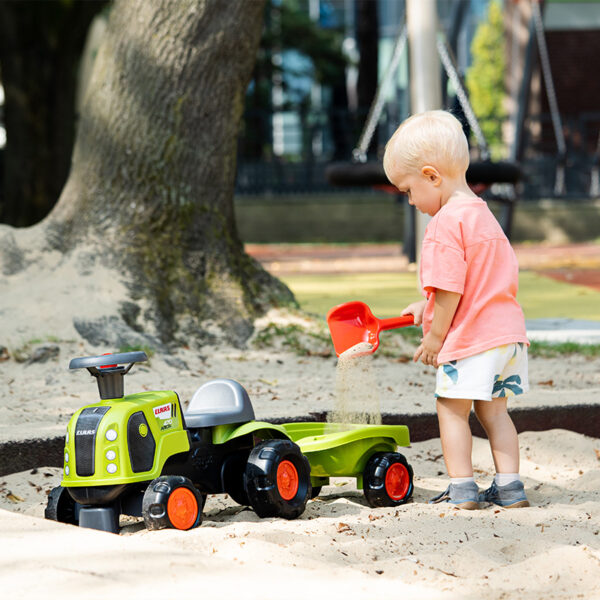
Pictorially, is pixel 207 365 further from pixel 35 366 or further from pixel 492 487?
pixel 492 487

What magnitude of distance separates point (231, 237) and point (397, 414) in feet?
6.71

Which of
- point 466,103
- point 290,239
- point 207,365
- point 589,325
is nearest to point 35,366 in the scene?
point 207,365

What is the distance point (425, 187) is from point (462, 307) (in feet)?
1.30

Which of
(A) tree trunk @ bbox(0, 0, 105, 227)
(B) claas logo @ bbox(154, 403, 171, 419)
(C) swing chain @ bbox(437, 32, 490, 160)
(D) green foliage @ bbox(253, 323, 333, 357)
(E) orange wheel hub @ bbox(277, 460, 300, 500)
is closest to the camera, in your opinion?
(B) claas logo @ bbox(154, 403, 171, 419)

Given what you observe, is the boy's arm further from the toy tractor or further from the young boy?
the toy tractor

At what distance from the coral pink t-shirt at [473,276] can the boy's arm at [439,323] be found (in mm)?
24

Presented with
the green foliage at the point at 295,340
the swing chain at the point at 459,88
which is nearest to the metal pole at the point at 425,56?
the swing chain at the point at 459,88

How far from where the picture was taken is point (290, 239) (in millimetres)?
16766

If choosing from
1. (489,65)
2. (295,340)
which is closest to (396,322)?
(295,340)

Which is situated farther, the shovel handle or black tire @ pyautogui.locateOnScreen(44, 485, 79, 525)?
the shovel handle

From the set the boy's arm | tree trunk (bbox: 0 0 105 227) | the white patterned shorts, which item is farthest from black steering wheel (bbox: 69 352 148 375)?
tree trunk (bbox: 0 0 105 227)

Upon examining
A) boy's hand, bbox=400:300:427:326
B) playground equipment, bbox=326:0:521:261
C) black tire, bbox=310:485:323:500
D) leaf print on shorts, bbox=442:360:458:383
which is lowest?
black tire, bbox=310:485:323:500

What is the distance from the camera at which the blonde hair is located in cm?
300

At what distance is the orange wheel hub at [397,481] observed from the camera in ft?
10.0
